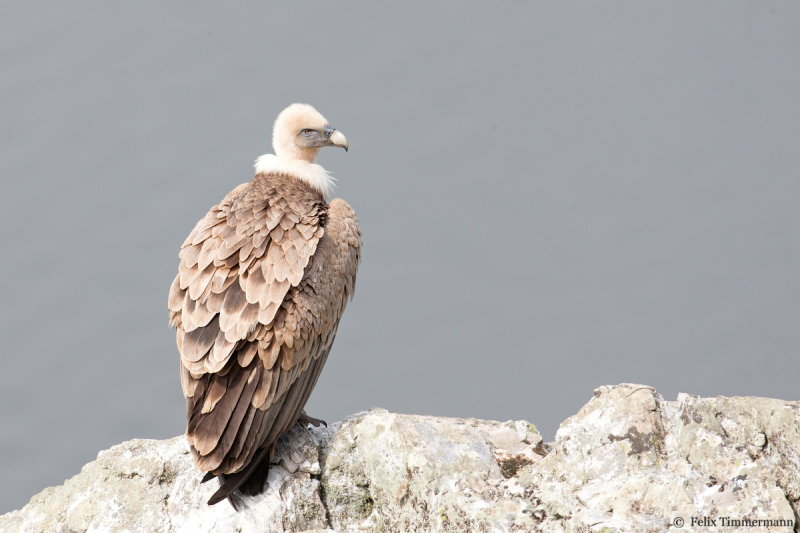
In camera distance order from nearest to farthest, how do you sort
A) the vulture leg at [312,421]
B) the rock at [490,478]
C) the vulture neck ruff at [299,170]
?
the rock at [490,478]
the vulture leg at [312,421]
the vulture neck ruff at [299,170]

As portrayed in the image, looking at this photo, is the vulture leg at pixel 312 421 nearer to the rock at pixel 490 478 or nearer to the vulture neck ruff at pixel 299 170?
the rock at pixel 490 478

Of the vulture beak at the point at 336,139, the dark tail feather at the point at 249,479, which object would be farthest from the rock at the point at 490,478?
the vulture beak at the point at 336,139

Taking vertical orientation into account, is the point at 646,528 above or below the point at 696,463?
below

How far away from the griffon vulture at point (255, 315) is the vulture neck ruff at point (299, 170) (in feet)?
1.53

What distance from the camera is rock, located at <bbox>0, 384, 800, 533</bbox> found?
5.01 metres

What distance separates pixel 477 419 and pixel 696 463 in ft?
5.71

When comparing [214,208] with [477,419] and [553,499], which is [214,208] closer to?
[477,419]

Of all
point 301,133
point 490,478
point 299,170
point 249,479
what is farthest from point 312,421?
point 301,133

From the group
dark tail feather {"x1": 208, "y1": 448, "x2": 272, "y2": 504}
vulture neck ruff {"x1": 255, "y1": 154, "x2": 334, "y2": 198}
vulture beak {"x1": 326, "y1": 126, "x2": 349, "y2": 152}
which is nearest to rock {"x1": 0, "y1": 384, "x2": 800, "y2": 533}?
dark tail feather {"x1": 208, "y1": 448, "x2": 272, "y2": 504}

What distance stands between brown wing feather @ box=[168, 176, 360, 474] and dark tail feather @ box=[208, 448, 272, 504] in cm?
7

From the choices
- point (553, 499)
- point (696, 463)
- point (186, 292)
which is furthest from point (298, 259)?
point (696, 463)

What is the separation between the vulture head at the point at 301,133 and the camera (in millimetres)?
8266

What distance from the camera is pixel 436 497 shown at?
556 cm

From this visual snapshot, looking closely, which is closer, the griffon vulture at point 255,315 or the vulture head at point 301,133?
the griffon vulture at point 255,315
